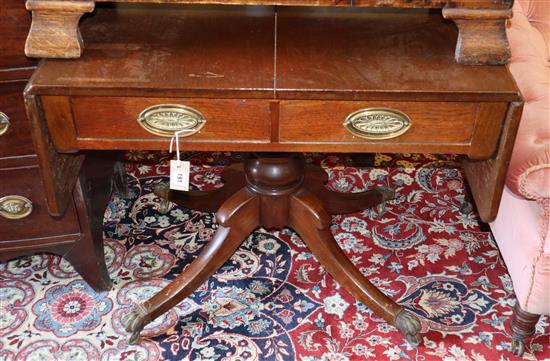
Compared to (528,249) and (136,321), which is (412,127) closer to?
(528,249)

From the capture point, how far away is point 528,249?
1.47 meters

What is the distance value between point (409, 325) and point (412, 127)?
1.88 ft

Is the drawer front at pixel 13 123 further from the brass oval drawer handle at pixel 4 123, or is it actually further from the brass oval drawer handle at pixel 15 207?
the brass oval drawer handle at pixel 15 207

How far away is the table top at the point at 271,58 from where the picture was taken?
1.16 meters

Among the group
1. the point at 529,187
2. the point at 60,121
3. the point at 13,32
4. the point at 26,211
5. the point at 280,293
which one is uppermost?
the point at 13,32

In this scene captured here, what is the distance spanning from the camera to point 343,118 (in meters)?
1.21

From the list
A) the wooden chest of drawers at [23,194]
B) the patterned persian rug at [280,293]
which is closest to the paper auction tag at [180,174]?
the wooden chest of drawers at [23,194]

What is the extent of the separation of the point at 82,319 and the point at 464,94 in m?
1.08

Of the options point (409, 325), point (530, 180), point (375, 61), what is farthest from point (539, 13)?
point (409, 325)

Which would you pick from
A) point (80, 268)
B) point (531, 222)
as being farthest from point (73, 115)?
point (531, 222)

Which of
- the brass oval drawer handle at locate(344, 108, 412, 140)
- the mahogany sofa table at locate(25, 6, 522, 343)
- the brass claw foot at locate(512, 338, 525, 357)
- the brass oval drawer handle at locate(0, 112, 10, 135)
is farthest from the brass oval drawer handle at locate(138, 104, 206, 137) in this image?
the brass claw foot at locate(512, 338, 525, 357)

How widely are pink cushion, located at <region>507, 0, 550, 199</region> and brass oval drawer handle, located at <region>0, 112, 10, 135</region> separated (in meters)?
1.03

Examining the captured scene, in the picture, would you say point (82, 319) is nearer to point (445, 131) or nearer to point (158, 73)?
point (158, 73)

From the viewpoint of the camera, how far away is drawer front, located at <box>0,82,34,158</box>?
1387 mm
